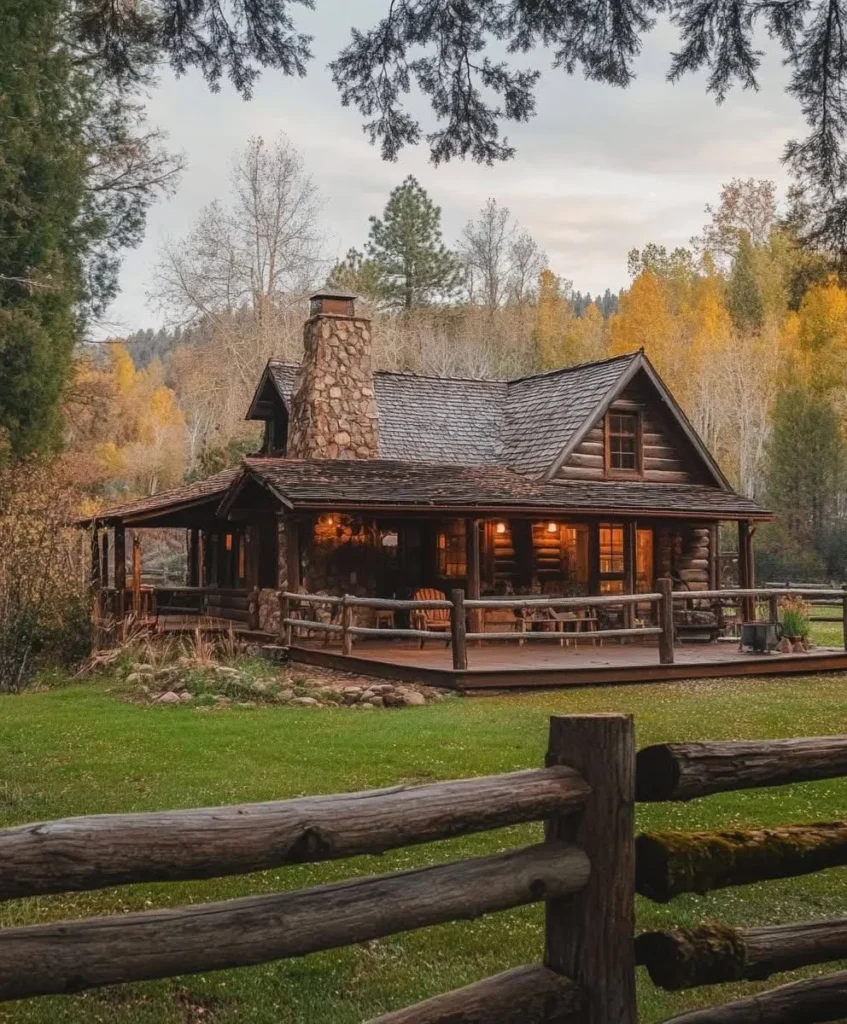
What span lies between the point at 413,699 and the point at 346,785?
5.77 metres

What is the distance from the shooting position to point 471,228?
5325cm

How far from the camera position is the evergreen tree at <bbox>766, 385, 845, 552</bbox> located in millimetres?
41344

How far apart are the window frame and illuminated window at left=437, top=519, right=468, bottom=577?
361cm

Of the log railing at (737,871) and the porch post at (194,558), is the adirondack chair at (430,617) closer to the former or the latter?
the porch post at (194,558)

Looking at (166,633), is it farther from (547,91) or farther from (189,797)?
(547,91)

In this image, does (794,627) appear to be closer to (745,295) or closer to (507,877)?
(507,877)

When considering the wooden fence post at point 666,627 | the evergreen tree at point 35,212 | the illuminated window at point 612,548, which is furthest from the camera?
the evergreen tree at point 35,212

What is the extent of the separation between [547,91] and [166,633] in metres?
15.3

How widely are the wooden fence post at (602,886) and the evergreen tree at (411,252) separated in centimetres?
4896

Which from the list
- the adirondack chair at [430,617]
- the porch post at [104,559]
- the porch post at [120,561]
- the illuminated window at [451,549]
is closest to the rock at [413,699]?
the adirondack chair at [430,617]

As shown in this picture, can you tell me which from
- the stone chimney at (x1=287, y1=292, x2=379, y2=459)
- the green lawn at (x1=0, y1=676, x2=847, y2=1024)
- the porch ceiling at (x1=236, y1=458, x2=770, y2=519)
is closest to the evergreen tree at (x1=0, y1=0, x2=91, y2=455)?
the stone chimney at (x1=287, y1=292, x2=379, y2=459)

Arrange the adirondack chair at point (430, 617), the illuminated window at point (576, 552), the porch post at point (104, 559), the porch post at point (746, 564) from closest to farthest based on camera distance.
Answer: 1. the adirondack chair at point (430, 617)
2. the illuminated window at point (576, 552)
3. the porch post at point (746, 564)
4. the porch post at point (104, 559)

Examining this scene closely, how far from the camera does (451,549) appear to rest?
22.8 metres

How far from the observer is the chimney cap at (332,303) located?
24500 mm
